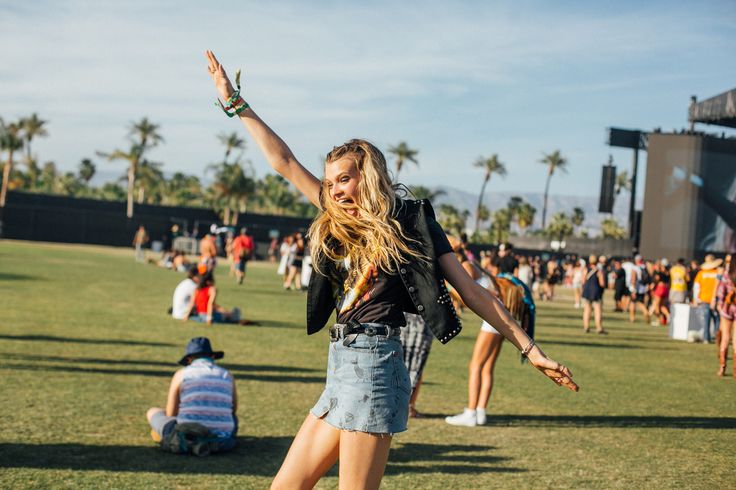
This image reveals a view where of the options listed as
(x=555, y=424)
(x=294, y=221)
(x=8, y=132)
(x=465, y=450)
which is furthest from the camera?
(x=8, y=132)

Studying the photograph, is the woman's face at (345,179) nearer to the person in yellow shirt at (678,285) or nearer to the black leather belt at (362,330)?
the black leather belt at (362,330)

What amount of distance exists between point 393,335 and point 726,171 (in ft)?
139

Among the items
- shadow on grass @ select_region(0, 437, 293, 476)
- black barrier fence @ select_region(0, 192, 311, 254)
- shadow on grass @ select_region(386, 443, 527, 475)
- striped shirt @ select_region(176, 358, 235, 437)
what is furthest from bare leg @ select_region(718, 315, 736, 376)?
black barrier fence @ select_region(0, 192, 311, 254)

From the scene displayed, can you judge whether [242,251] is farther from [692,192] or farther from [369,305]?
[369,305]

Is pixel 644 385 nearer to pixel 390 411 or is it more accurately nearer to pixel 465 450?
pixel 465 450

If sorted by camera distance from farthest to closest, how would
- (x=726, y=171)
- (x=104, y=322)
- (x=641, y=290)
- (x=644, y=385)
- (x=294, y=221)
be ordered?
(x=294, y=221), (x=726, y=171), (x=641, y=290), (x=104, y=322), (x=644, y=385)

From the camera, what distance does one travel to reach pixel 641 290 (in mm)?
28328

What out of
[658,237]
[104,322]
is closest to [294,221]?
[658,237]

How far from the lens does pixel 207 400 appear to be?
6777 millimetres

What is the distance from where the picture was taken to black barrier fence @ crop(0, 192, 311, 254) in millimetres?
68562

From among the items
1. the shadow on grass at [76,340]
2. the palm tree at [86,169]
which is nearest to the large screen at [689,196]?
the shadow on grass at [76,340]

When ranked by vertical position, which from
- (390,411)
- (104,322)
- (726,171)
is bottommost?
(104,322)

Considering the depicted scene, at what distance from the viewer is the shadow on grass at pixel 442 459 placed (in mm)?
6660

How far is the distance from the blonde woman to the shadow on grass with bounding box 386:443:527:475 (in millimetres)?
3181
